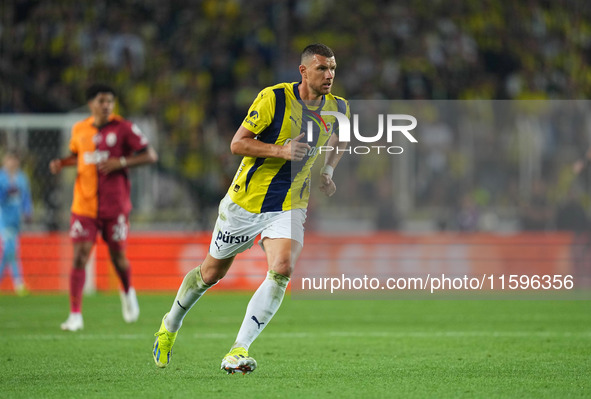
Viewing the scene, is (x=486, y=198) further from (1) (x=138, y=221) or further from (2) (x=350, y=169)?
(1) (x=138, y=221)

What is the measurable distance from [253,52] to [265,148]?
1421cm

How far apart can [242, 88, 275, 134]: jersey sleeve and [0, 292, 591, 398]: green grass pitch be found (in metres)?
1.62

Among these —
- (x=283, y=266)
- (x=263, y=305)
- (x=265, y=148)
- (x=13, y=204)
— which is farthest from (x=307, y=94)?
(x=13, y=204)

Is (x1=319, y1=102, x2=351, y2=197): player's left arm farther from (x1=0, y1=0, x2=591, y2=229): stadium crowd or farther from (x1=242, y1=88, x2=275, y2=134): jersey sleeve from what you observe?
(x1=0, y1=0, x2=591, y2=229): stadium crowd

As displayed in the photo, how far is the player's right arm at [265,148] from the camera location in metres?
5.93

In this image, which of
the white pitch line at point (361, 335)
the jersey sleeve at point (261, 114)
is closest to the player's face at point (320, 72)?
the jersey sleeve at point (261, 114)

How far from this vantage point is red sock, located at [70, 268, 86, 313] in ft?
31.6

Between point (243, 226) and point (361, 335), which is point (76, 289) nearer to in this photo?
point (361, 335)

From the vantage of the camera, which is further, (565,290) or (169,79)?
(169,79)

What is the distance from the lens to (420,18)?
821 inches

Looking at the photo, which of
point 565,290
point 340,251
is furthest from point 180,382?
point 565,290

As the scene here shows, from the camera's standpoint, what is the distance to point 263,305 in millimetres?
6137

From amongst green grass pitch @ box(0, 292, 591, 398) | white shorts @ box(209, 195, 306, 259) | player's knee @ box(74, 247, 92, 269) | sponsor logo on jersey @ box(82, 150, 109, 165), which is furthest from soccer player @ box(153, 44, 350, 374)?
sponsor logo on jersey @ box(82, 150, 109, 165)

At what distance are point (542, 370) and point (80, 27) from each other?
1557 cm
